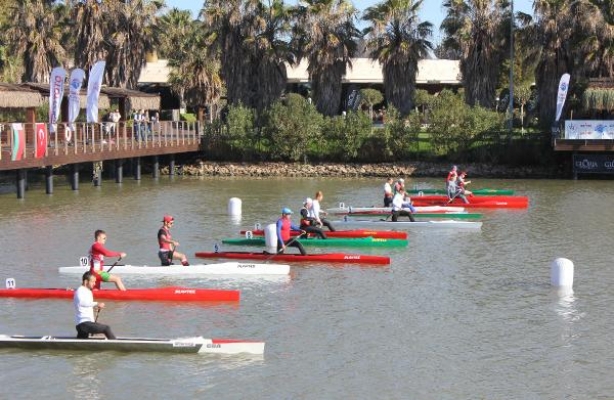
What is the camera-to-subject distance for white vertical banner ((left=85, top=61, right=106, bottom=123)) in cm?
4678

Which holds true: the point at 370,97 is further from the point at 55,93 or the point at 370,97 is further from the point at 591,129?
the point at 55,93

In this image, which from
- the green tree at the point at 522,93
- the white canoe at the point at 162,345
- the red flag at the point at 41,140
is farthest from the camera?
the green tree at the point at 522,93

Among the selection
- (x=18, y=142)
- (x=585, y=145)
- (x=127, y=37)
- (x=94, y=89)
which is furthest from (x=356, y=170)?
(x=18, y=142)

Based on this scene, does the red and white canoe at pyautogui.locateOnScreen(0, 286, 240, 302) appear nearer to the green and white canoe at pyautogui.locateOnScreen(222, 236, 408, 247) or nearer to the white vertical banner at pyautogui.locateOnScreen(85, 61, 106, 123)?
the green and white canoe at pyautogui.locateOnScreen(222, 236, 408, 247)

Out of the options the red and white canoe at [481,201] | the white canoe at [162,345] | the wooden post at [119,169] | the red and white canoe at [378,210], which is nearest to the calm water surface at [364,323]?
the white canoe at [162,345]

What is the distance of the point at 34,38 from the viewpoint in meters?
65.4

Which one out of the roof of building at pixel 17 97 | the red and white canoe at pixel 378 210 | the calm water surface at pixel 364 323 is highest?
the roof of building at pixel 17 97

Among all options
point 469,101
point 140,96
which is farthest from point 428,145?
point 140,96

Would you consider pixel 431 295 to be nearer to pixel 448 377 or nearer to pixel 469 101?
pixel 448 377

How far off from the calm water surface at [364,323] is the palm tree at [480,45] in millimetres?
28299

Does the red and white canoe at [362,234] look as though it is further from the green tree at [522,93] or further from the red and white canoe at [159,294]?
the green tree at [522,93]

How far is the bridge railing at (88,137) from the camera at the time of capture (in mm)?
42344

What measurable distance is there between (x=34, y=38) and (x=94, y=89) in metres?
20.2

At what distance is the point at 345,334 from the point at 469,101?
45959 mm
